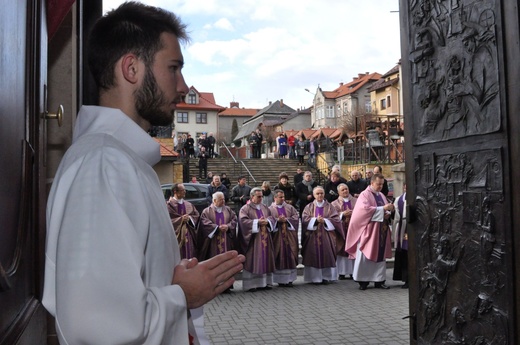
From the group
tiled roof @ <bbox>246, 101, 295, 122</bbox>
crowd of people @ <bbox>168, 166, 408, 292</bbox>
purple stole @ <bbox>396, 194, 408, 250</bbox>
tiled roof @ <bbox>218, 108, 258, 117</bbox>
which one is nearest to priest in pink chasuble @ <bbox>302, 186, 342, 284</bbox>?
crowd of people @ <bbox>168, 166, 408, 292</bbox>

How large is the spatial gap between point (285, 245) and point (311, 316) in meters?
3.01

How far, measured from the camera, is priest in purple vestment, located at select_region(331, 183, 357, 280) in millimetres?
10773

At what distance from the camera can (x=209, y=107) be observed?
217 feet

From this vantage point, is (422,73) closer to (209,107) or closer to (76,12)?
(76,12)

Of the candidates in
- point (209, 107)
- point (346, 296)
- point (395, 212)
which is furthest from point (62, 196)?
point (209, 107)

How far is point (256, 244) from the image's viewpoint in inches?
392

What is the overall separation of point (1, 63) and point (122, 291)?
2.55ft

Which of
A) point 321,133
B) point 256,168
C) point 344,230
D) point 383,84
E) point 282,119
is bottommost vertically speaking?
point 344,230

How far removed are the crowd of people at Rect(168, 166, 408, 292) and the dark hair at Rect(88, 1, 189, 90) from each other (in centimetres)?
807

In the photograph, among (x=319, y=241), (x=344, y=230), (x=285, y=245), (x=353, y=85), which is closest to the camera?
(x=285, y=245)

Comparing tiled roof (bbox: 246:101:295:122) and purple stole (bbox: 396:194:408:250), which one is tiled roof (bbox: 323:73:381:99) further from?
purple stole (bbox: 396:194:408:250)

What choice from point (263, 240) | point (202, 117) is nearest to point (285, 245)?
point (263, 240)

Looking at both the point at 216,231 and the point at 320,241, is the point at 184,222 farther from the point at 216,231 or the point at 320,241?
the point at 320,241

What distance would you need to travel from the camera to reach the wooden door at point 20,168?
1471 mm
